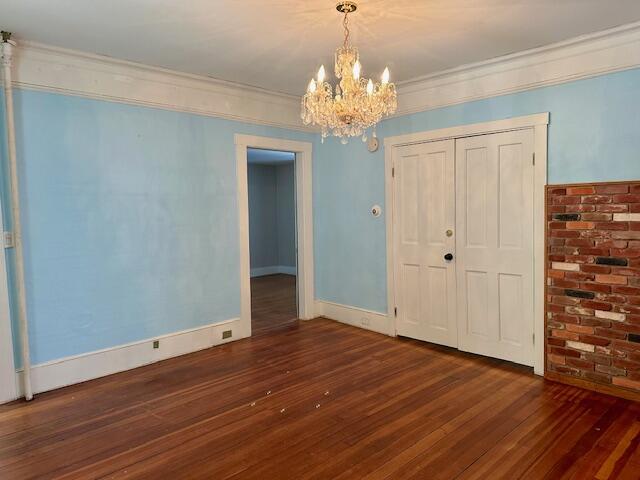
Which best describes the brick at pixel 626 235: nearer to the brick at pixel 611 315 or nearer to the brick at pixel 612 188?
the brick at pixel 612 188

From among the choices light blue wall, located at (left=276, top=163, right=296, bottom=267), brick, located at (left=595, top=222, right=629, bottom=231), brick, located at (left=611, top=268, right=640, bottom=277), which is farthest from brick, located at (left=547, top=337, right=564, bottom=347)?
light blue wall, located at (left=276, top=163, right=296, bottom=267)

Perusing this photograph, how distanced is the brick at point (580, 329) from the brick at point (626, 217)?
0.85m

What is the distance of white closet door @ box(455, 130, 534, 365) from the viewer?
3637mm

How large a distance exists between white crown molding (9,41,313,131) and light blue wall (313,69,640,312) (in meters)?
0.95

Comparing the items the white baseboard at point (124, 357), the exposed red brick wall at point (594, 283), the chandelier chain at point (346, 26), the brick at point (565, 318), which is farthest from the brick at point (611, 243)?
the white baseboard at point (124, 357)

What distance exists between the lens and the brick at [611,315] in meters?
3.11

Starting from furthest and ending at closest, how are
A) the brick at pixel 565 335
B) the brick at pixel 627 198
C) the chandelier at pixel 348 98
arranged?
the brick at pixel 565 335 → the brick at pixel 627 198 → the chandelier at pixel 348 98

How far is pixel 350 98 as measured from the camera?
8.41 feet

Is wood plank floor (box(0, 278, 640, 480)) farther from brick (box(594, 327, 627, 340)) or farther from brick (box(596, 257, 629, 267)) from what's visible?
brick (box(596, 257, 629, 267))

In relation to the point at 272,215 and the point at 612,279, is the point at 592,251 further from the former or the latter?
the point at 272,215

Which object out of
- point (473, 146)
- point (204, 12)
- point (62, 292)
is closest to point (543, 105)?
point (473, 146)

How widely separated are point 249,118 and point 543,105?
285 centimetres

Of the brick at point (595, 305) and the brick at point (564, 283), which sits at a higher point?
the brick at point (564, 283)

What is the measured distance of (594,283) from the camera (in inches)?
127
